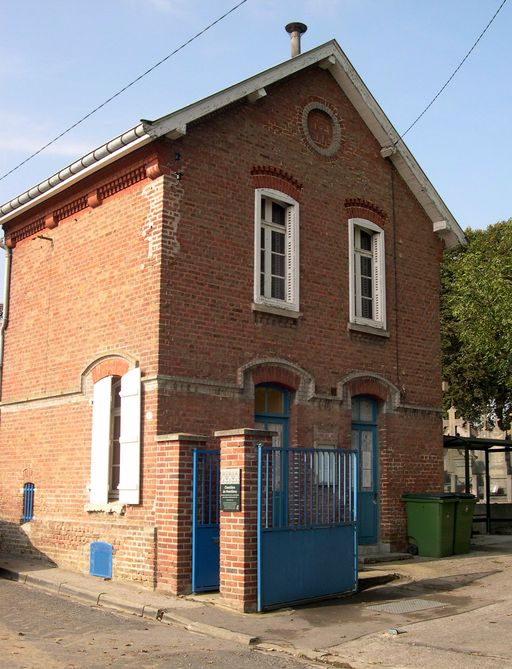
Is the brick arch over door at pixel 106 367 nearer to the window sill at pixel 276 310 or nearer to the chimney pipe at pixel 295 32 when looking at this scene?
the window sill at pixel 276 310

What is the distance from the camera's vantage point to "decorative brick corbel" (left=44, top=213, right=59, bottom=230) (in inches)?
574

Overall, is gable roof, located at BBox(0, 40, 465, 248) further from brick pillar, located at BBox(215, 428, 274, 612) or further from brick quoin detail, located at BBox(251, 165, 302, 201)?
brick pillar, located at BBox(215, 428, 274, 612)

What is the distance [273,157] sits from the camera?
1392 centimetres

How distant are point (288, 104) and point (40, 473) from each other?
787cm

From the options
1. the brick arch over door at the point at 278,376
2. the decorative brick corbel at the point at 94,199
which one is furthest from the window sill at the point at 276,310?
the decorative brick corbel at the point at 94,199

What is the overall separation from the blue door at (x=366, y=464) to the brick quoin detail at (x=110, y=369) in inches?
179

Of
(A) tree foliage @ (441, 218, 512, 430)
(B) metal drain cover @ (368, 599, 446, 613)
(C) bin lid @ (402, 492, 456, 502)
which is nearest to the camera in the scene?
(B) metal drain cover @ (368, 599, 446, 613)

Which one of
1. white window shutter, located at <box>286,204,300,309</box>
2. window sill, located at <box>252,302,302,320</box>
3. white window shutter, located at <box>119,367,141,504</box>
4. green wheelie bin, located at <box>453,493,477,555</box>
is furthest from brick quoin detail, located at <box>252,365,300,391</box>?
green wheelie bin, located at <box>453,493,477,555</box>

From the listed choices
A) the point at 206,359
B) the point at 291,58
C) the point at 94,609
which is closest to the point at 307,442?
the point at 206,359

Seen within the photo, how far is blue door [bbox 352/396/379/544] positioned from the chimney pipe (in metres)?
6.83

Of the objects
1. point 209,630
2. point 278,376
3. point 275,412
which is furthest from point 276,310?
point 209,630

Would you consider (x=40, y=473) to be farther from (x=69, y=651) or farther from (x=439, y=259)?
(x=439, y=259)

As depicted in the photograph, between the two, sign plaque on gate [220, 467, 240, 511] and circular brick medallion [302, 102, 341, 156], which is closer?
sign plaque on gate [220, 467, 240, 511]

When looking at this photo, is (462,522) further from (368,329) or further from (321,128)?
(321,128)
